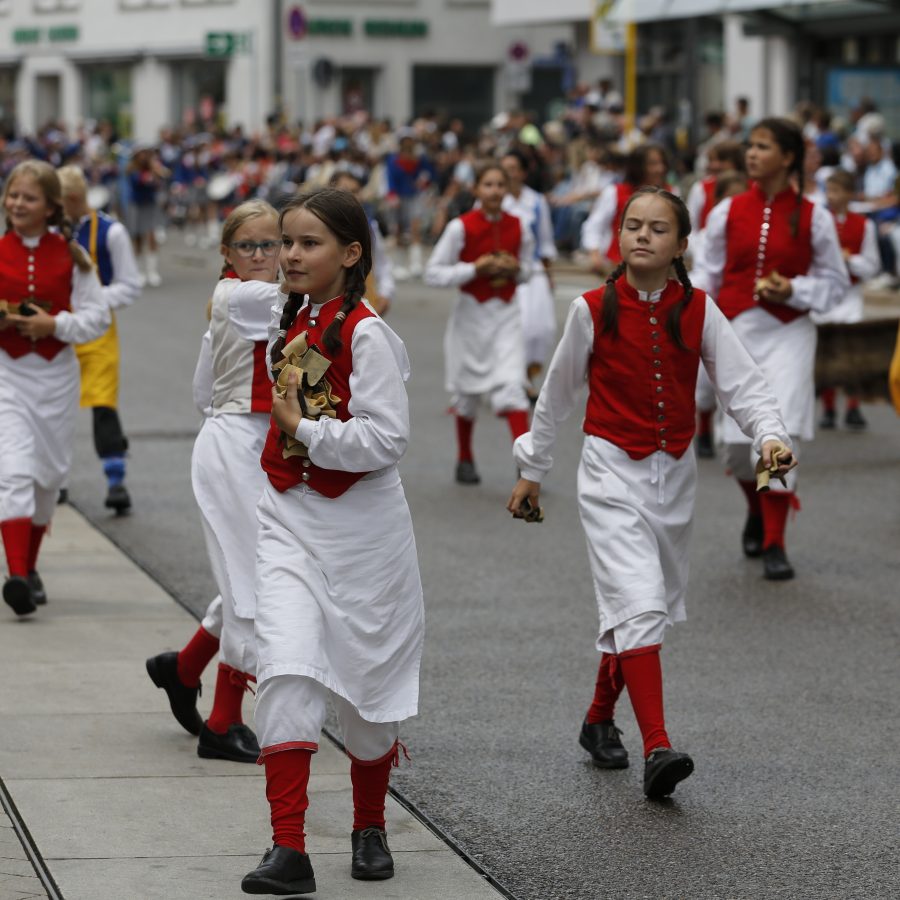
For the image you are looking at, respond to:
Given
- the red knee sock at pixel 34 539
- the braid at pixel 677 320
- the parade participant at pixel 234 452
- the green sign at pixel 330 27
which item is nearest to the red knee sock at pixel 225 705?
the parade participant at pixel 234 452

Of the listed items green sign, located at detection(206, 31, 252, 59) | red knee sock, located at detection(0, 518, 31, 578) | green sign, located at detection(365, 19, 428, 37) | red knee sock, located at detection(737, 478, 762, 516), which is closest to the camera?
red knee sock, located at detection(0, 518, 31, 578)

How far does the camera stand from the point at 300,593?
4.85m

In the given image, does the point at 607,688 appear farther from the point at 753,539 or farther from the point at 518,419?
the point at 518,419

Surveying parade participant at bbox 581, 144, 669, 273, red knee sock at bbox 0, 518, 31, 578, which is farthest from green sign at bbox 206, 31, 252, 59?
red knee sock at bbox 0, 518, 31, 578

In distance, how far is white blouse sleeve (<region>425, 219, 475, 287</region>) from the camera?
11695 millimetres

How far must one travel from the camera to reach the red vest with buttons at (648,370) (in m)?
6.00

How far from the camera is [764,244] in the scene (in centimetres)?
938

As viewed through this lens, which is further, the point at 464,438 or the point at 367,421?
the point at 464,438

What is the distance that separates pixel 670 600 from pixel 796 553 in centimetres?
388

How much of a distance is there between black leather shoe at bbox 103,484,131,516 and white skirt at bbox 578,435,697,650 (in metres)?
4.98

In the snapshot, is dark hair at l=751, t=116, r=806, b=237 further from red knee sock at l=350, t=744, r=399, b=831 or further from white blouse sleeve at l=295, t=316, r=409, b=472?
red knee sock at l=350, t=744, r=399, b=831

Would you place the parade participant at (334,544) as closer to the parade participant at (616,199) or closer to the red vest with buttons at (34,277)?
the red vest with buttons at (34,277)

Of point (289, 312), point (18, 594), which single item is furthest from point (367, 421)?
point (18, 594)

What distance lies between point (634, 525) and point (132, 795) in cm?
162
